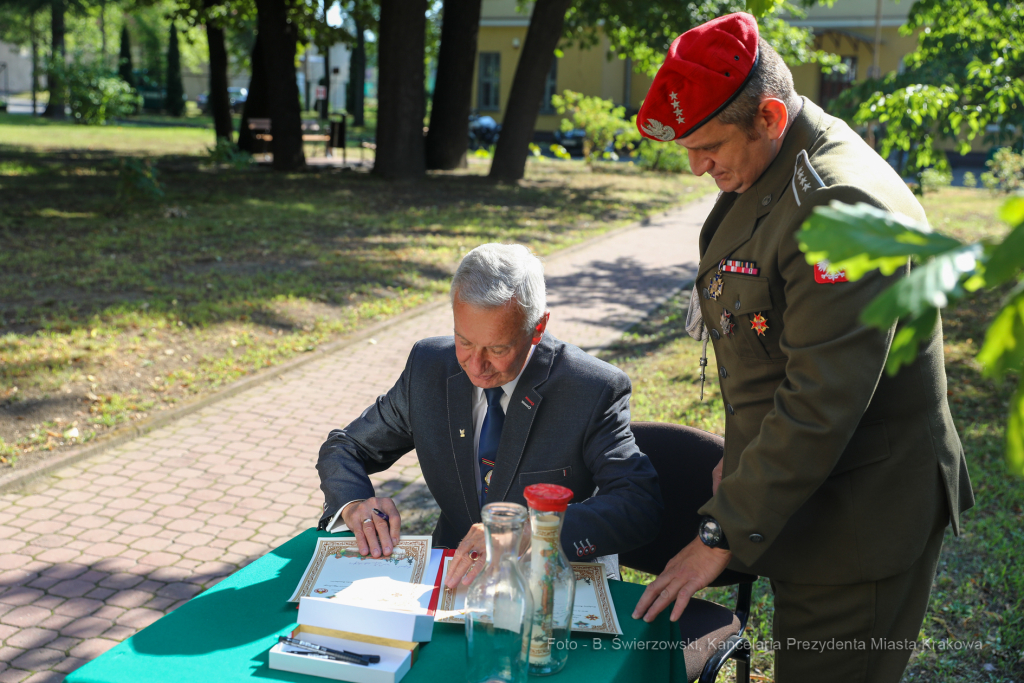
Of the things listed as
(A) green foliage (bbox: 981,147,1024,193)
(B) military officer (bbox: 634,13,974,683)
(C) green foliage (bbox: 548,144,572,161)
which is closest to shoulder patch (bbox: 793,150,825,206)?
(B) military officer (bbox: 634,13,974,683)

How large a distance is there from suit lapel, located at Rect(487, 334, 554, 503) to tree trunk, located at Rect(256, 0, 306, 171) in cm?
1746

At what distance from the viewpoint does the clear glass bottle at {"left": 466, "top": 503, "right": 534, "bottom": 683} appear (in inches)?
60.4

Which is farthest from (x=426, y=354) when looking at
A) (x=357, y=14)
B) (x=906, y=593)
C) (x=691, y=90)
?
(x=357, y=14)

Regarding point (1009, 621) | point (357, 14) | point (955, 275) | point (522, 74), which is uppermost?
point (357, 14)

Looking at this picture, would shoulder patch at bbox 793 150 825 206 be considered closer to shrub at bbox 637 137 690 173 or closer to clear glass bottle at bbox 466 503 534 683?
clear glass bottle at bbox 466 503 534 683

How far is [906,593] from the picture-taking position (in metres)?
2.03

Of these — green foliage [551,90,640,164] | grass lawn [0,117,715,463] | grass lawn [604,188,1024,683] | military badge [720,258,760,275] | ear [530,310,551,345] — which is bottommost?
grass lawn [604,188,1024,683]

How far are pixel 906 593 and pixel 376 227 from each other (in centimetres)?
1161

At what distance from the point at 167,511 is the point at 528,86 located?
15573 millimetres

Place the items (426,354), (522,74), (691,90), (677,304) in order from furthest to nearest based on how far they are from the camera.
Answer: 1. (522,74)
2. (677,304)
3. (426,354)
4. (691,90)

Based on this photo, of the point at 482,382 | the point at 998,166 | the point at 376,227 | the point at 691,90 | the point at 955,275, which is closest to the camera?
the point at 955,275

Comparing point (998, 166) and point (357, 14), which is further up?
point (357, 14)

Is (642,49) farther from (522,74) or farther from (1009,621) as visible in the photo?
(1009,621)

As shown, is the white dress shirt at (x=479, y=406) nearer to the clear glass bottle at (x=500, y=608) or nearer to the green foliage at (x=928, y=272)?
the clear glass bottle at (x=500, y=608)
